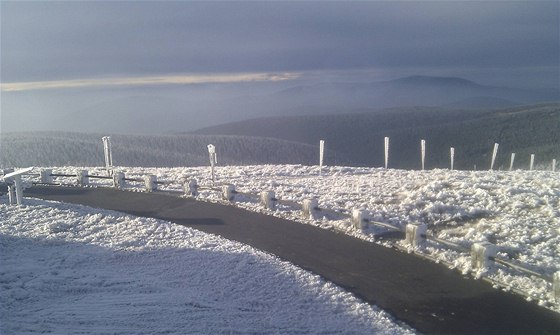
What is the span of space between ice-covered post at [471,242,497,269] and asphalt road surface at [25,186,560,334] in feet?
1.80

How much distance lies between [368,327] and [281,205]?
11.5 metres

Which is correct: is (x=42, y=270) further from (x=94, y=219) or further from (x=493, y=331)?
(x=493, y=331)

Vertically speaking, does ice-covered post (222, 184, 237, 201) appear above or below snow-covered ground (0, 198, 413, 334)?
above

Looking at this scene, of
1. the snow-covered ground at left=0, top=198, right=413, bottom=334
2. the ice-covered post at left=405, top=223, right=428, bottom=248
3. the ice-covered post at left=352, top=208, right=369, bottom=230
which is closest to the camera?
the snow-covered ground at left=0, top=198, right=413, bottom=334

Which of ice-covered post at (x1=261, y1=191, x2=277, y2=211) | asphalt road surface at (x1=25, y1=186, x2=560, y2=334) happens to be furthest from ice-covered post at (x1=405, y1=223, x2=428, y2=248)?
ice-covered post at (x1=261, y1=191, x2=277, y2=211)

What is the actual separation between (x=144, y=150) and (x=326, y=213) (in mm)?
68908

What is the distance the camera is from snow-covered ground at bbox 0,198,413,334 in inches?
381

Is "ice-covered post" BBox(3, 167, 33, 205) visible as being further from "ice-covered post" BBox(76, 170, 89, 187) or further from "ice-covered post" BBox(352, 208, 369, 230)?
"ice-covered post" BBox(352, 208, 369, 230)

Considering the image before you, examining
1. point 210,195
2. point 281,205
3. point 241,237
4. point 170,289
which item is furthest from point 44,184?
point 170,289

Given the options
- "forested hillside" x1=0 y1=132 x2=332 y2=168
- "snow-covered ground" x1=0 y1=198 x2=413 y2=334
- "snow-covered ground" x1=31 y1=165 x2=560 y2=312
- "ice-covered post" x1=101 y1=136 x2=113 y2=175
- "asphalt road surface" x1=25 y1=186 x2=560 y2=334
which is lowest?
"forested hillside" x1=0 y1=132 x2=332 y2=168

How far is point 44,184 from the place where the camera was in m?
27.3

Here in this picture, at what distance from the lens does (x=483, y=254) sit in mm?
11906

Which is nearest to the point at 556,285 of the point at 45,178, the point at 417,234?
the point at 417,234

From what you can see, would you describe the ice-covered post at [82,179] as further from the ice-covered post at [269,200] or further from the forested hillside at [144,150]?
the forested hillside at [144,150]
